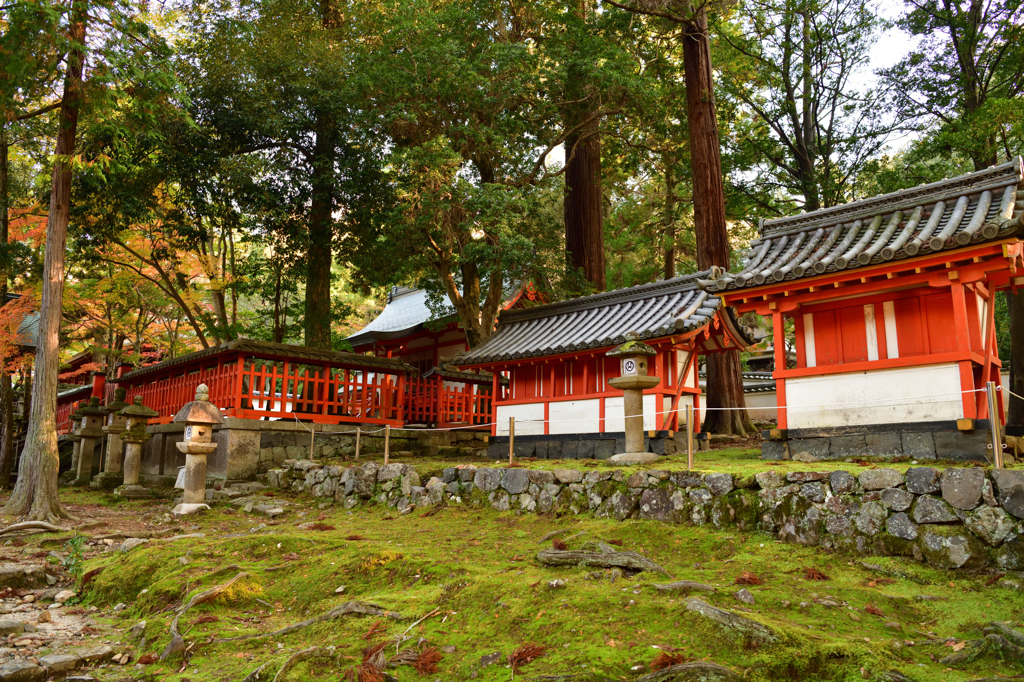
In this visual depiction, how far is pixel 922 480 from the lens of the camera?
6992 millimetres

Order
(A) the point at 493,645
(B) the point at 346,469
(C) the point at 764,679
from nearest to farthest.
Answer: (C) the point at 764,679, (A) the point at 493,645, (B) the point at 346,469

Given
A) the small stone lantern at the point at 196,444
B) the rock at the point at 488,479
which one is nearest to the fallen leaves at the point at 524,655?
the rock at the point at 488,479

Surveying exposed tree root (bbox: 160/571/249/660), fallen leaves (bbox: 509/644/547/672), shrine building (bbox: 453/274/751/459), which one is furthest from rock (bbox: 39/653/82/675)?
shrine building (bbox: 453/274/751/459)

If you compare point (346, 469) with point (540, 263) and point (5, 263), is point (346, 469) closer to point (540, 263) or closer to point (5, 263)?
point (540, 263)

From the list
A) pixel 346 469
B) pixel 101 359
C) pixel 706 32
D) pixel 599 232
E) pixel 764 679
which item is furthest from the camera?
pixel 101 359

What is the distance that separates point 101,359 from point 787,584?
28.8 metres

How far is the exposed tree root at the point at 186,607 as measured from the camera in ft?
19.4

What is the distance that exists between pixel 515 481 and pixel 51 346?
364 inches

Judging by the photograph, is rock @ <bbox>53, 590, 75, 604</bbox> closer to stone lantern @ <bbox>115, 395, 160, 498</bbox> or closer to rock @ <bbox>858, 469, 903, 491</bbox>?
stone lantern @ <bbox>115, 395, 160, 498</bbox>

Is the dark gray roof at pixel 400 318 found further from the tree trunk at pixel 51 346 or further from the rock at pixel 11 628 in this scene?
the rock at pixel 11 628

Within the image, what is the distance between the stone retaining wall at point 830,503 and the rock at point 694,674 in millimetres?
3409

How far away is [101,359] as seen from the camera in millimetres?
27516

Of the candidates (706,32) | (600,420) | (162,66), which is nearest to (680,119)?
(706,32)

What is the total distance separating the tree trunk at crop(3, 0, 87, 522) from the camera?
1212 cm
